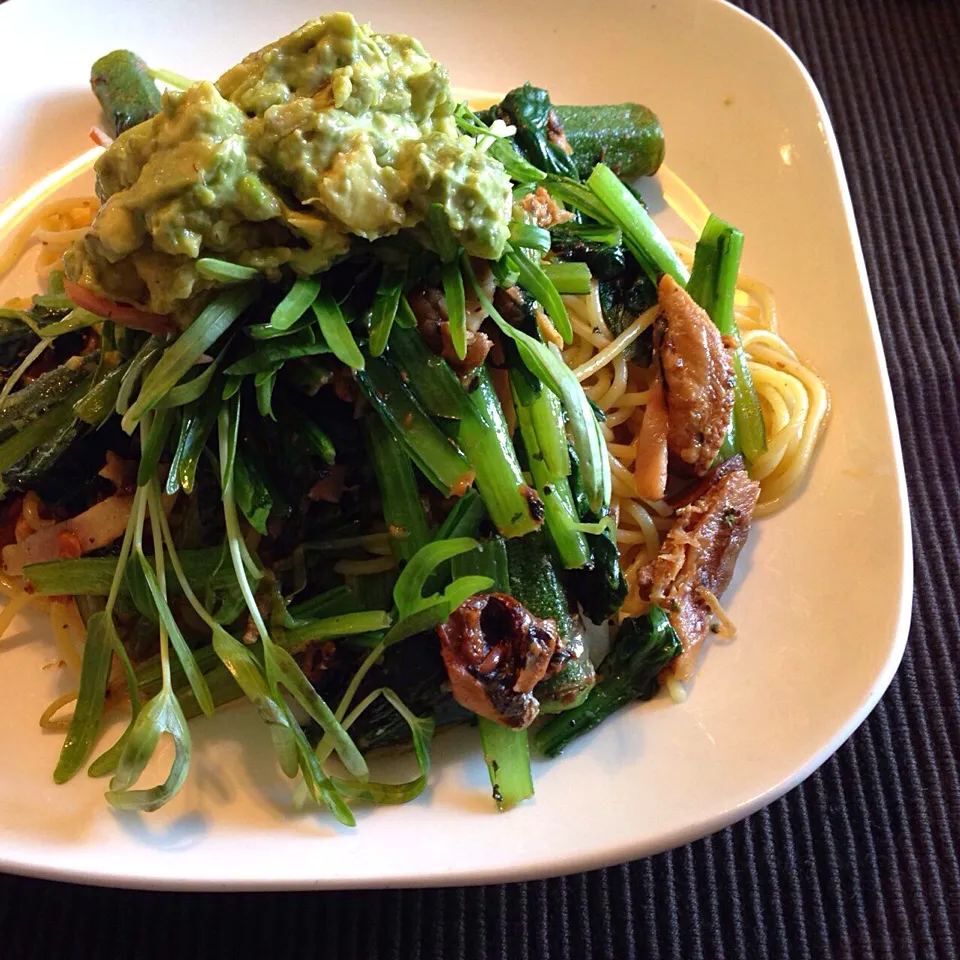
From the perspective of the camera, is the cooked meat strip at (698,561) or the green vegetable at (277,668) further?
the cooked meat strip at (698,561)

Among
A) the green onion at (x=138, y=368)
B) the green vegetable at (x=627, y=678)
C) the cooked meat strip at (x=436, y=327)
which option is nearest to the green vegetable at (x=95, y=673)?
the green onion at (x=138, y=368)

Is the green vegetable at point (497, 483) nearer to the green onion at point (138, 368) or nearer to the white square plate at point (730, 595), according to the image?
the white square plate at point (730, 595)

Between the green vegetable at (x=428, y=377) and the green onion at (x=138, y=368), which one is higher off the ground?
the green onion at (x=138, y=368)

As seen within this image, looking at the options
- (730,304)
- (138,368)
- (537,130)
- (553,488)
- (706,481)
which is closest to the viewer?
(138,368)

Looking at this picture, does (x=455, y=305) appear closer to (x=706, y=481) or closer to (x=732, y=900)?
(x=706, y=481)

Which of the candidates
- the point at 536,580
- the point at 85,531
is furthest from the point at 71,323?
the point at 536,580
